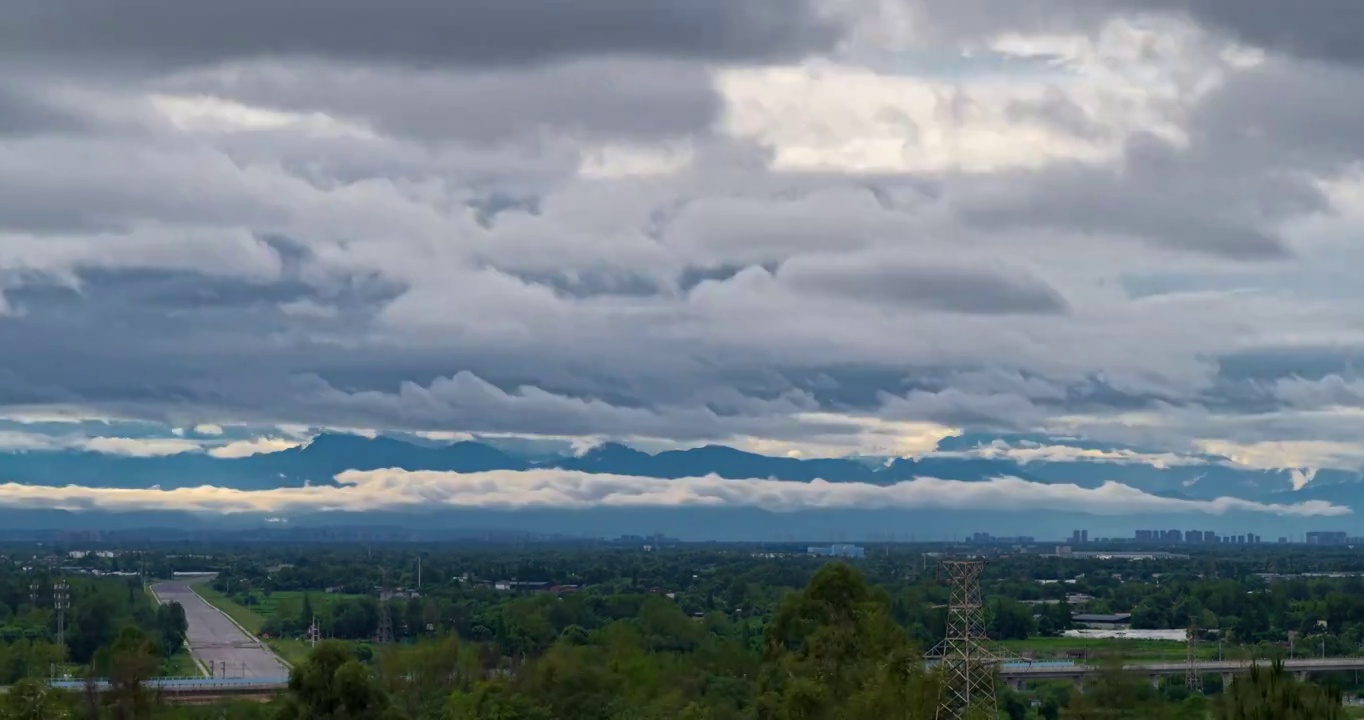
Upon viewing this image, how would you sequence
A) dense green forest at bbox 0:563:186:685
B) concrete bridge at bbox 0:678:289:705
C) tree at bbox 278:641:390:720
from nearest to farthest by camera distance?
1. tree at bbox 278:641:390:720
2. concrete bridge at bbox 0:678:289:705
3. dense green forest at bbox 0:563:186:685

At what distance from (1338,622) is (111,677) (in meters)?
150

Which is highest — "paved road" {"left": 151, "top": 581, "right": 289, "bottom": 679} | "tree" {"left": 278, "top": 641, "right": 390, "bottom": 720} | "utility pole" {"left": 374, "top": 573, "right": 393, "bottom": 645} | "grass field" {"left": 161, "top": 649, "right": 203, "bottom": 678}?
"tree" {"left": 278, "top": 641, "right": 390, "bottom": 720}

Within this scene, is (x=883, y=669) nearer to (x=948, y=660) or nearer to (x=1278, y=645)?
(x=948, y=660)

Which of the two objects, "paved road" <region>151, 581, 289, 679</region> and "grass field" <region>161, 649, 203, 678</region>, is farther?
"paved road" <region>151, 581, 289, 679</region>

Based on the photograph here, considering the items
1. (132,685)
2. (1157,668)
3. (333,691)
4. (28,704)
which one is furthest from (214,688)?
(1157,668)

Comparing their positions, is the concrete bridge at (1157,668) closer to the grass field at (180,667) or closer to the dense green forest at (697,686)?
the dense green forest at (697,686)

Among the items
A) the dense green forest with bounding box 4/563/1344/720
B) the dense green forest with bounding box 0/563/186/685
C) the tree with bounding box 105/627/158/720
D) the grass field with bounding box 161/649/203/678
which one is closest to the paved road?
the grass field with bounding box 161/649/203/678

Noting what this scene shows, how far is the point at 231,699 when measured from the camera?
10931cm

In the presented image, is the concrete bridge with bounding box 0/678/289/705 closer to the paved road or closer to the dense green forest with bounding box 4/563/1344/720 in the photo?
the paved road

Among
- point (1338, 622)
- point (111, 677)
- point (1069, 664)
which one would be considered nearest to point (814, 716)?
point (111, 677)

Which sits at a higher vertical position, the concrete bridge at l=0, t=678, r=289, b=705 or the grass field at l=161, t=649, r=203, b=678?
the concrete bridge at l=0, t=678, r=289, b=705

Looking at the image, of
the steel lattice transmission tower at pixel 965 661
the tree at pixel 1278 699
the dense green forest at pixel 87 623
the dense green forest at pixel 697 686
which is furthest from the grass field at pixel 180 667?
the tree at pixel 1278 699

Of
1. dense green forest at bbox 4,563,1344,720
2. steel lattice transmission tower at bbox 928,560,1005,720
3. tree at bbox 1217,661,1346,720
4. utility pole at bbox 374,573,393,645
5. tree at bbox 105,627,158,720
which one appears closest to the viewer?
tree at bbox 1217,661,1346,720

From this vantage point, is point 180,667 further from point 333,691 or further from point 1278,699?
point 1278,699
